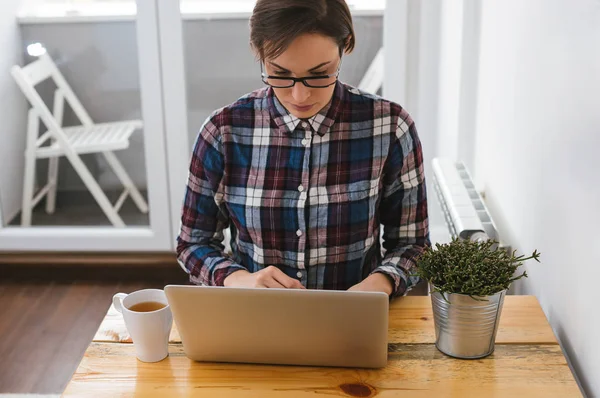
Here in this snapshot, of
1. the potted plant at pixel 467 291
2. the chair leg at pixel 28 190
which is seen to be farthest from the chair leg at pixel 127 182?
the potted plant at pixel 467 291

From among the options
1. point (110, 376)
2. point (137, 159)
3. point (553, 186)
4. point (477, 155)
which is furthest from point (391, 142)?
point (137, 159)

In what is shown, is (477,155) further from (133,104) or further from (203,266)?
(133,104)

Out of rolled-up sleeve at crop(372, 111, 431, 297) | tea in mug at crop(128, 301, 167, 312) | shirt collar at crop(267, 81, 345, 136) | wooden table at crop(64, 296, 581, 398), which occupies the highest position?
shirt collar at crop(267, 81, 345, 136)

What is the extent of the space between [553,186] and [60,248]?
2.52 m

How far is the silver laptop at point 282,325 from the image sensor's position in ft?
3.89

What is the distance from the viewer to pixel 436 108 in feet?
10.2

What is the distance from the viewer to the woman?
1562 mm

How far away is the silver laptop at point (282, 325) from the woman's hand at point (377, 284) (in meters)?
0.22

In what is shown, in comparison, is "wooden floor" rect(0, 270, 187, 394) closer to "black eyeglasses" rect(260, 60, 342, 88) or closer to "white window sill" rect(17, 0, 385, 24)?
"white window sill" rect(17, 0, 385, 24)

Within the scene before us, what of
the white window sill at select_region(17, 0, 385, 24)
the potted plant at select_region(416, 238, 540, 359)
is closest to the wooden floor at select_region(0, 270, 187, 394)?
the white window sill at select_region(17, 0, 385, 24)

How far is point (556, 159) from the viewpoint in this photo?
57.6 inches

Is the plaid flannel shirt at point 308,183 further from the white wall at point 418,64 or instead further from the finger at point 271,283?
the white wall at point 418,64

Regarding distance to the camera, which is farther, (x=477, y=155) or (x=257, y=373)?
(x=477, y=155)

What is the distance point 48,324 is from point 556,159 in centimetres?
224
